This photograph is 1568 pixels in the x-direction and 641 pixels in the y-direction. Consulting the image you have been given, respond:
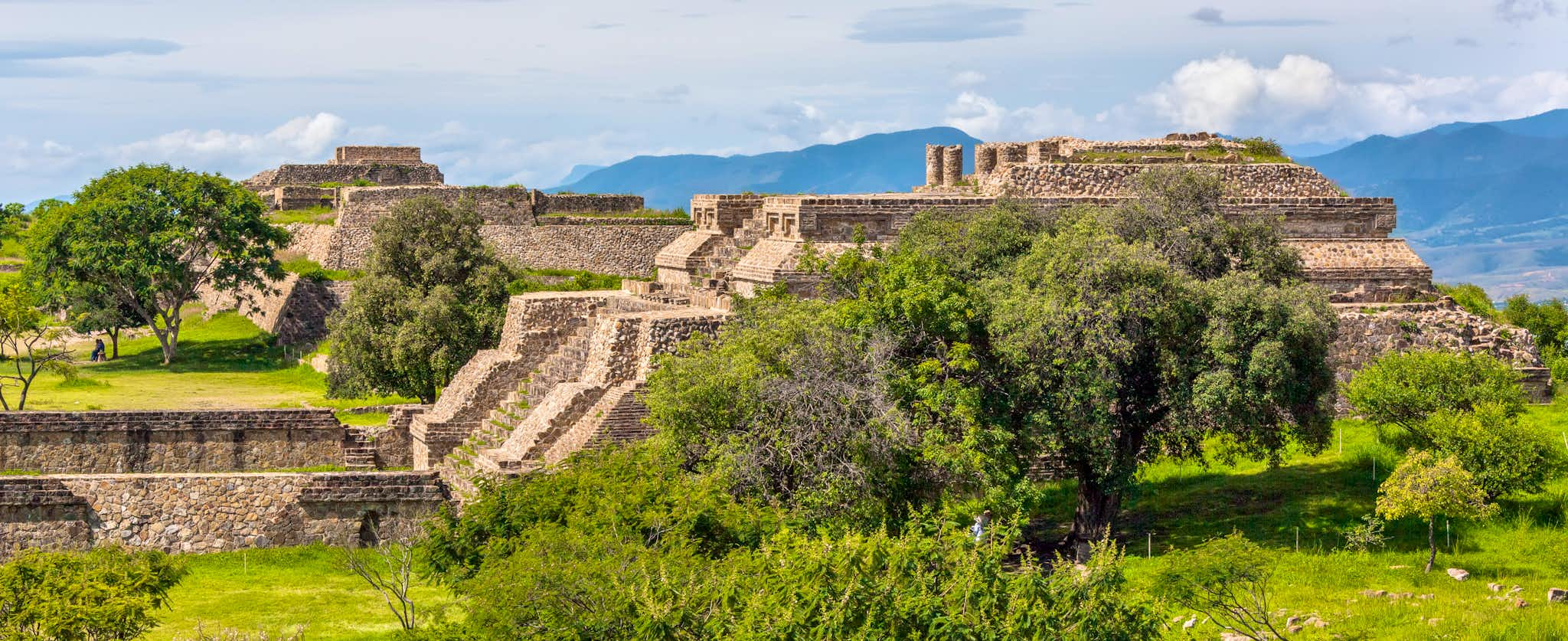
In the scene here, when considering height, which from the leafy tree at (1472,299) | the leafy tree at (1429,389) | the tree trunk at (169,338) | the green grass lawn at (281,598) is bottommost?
the green grass lawn at (281,598)

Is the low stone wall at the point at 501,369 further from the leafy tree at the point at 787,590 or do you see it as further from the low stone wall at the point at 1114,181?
the leafy tree at the point at 787,590

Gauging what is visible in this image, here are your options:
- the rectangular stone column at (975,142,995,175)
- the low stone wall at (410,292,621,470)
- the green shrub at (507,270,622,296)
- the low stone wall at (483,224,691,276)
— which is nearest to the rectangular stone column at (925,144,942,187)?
the rectangular stone column at (975,142,995,175)

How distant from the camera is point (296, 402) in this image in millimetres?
37875

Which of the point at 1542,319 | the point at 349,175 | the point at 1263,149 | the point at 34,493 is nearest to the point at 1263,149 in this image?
the point at 1263,149

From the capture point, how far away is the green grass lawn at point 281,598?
21.3 meters

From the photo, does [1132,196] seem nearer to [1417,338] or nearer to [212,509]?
[1417,338]

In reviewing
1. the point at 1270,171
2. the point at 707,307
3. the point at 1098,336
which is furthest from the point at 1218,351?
the point at 1270,171

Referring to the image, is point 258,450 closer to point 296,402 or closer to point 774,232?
point 296,402

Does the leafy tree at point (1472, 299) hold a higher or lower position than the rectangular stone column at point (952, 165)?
lower

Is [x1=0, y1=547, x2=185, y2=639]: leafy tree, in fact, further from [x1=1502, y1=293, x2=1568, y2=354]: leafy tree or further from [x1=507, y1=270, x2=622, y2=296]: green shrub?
[x1=1502, y1=293, x2=1568, y2=354]: leafy tree

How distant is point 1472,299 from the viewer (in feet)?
127

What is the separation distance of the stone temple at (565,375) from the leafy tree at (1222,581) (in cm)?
867

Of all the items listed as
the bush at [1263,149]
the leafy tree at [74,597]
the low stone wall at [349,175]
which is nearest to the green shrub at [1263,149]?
the bush at [1263,149]

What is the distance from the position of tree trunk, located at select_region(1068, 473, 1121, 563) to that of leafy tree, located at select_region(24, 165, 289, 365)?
30480 mm
